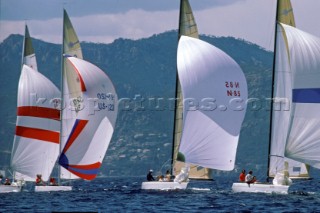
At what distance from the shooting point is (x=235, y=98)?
2094 inches

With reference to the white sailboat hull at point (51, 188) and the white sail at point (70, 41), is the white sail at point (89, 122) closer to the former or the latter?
the white sailboat hull at point (51, 188)

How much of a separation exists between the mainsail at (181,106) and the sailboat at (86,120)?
3.92 metres

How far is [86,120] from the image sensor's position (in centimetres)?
5762

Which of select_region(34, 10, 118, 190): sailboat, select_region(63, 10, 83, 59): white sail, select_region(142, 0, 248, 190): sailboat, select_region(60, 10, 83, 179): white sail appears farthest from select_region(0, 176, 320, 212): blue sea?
select_region(63, 10, 83, 59): white sail

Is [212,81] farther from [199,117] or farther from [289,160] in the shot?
[289,160]

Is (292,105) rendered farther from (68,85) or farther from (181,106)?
(68,85)

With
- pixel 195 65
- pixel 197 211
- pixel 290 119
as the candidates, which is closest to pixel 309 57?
pixel 290 119

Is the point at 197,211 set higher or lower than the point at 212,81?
lower

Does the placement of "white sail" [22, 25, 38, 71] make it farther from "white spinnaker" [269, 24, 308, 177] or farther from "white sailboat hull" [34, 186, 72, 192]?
"white spinnaker" [269, 24, 308, 177]

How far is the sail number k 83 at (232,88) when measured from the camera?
53156 mm

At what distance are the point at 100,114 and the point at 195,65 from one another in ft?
25.1

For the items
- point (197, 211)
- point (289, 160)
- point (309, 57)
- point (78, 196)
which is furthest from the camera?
point (78, 196)

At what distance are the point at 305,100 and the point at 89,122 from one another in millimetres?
14380

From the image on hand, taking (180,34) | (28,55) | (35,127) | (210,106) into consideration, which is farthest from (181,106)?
(28,55)
